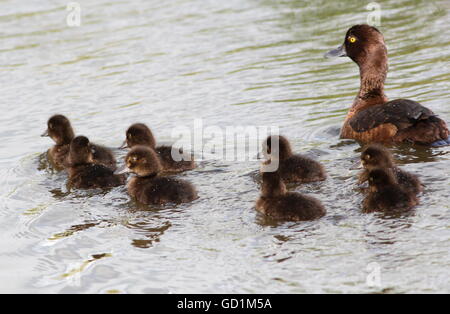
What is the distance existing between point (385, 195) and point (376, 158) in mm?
539

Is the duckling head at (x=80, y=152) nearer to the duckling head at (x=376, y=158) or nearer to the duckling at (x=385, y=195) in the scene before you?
the duckling head at (x=376, y=158)

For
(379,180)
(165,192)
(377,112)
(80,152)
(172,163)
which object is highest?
(377,112)

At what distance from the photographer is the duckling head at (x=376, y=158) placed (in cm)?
629

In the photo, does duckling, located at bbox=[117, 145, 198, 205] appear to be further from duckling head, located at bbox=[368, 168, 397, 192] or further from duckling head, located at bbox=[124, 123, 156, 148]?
duckling head, located at bbox=[368, 168, 397, 192]

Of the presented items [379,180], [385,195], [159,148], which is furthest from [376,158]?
[159,148]

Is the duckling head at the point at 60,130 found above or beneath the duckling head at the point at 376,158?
above

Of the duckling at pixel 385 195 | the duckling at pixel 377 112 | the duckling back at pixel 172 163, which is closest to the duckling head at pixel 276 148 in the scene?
the duckling back at pixel 172 163

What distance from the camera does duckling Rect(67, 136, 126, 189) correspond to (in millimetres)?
6992

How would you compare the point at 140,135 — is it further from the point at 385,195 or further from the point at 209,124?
the point at 385,195

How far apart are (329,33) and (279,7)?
1827 millimetres

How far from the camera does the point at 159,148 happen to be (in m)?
7.58

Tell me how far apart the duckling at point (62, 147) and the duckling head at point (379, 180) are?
258cm

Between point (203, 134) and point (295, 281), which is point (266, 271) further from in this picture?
point (203, 134)

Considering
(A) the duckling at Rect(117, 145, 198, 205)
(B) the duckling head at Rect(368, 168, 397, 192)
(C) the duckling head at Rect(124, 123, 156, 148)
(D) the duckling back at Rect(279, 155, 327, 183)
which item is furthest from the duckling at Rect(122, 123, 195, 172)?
(B) the duckling head at Rect(368, 168, 397, 192)
